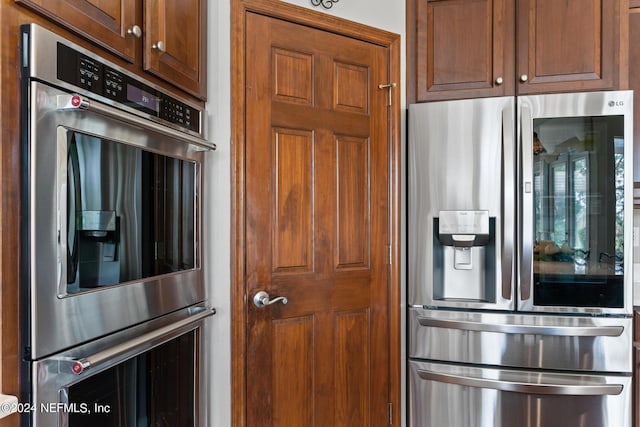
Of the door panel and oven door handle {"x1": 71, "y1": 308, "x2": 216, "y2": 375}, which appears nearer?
oven door handle {"x1": 71, "y1": 308, "x2": 216, "y2": 375}

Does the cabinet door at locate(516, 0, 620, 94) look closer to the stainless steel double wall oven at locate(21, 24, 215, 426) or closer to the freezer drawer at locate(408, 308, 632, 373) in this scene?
the freezer drawer at locate(408, 308, 632, 373)

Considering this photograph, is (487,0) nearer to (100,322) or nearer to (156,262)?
(156,262)

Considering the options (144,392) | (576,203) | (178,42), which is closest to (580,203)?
(576,203)

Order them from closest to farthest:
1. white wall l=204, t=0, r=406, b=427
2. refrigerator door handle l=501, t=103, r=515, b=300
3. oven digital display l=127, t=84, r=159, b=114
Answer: oven digital display l=127, t=84, r=159, b=114
white wall l=204, t=0, r=406, b=427
refrigerator door handle l=501, t=103, r=515, b=300

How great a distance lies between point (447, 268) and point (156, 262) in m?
1.32

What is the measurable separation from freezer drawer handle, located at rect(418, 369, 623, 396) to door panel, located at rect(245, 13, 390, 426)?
30 cm

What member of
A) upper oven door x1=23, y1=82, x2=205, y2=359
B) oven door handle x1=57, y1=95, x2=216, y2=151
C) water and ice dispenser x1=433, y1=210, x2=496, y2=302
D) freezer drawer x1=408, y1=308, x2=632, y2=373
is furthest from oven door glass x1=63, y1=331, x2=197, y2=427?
water and ice dispenser x1=433, y1=210, x2=496, y2=302

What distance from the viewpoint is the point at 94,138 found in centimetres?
102

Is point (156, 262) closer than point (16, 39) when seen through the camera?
No

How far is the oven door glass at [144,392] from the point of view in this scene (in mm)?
1004

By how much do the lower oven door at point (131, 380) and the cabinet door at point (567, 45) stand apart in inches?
70.3

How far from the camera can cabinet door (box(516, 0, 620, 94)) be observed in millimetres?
1953

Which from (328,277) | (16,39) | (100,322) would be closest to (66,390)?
(100,322)

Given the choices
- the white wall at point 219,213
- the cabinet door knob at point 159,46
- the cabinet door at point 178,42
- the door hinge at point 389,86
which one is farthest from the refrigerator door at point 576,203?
the cabinet door knob at point 159,46
